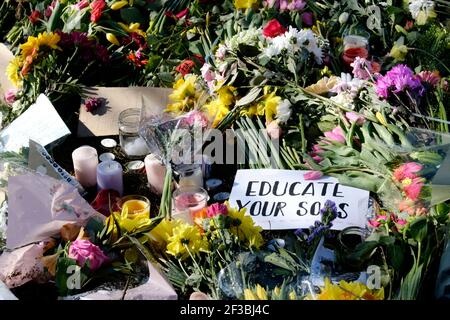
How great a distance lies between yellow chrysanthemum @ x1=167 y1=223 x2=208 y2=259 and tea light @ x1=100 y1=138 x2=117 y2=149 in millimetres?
833

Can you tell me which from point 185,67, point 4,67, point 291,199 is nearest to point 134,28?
point 185,67

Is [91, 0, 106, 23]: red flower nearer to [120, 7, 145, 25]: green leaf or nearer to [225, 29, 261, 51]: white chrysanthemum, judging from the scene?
[120, 7, 145, 25]: green leaf

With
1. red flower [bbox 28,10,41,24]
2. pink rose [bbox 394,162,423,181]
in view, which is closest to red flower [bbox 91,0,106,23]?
red flower [bbox 28,10,41,24]

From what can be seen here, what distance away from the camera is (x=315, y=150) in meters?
2.27

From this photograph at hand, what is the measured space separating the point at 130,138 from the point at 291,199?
731 millimetres

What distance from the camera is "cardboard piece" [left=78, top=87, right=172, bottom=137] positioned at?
2.62 m

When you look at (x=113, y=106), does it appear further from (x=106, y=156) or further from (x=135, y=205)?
(x=135, y=205)

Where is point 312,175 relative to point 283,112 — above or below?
below

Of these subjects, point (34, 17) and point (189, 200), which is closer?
point (189, 200)

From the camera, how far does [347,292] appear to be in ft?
4.81

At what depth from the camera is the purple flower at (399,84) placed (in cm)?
222

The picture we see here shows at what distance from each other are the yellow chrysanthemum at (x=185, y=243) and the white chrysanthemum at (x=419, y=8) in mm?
1621

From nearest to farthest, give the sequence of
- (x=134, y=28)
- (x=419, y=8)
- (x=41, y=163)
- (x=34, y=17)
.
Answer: (x=41, y=163), (x=419, y=8), (x=134, y=28), (x=34, y=17)

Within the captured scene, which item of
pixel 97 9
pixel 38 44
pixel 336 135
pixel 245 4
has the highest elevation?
pixel 245 4
